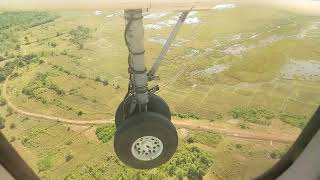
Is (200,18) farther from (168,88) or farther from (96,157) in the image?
(96,157)

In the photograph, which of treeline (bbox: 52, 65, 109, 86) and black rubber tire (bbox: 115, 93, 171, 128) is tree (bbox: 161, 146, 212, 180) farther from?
black rubber tire (bbox: 115, 93, 171, 128)

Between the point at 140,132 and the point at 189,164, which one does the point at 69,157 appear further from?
the point at 140,132

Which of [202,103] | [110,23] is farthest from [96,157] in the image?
[110,23]

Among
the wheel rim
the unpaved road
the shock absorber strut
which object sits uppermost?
the shock absorber strut

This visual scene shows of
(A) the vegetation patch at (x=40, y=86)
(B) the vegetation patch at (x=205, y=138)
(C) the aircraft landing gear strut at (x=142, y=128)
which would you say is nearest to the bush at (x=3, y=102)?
(A) the vegetation patch at (x=40, y=86)

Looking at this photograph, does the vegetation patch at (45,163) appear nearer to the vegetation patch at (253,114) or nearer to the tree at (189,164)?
the tree at (189,164)

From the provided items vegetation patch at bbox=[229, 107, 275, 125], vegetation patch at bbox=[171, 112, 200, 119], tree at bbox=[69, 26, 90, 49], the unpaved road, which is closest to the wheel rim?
the unpaved road
